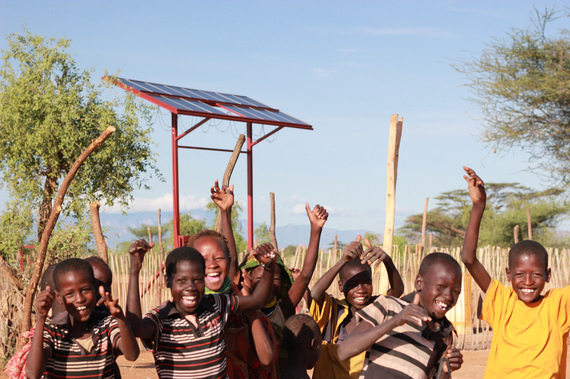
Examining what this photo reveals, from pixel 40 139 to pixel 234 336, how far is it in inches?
313

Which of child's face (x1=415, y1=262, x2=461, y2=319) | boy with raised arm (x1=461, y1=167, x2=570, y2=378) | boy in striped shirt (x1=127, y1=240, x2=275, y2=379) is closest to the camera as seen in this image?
boy in striped shirt (x1=127, y1=240, x2=275, y2=379)

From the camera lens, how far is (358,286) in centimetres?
380

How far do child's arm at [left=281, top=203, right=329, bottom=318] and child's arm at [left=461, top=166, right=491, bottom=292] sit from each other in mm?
870

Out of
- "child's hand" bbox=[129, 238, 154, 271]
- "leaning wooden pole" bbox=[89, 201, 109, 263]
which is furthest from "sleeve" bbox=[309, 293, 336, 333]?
"leaning wooden pole" bbox=[89, 201, 109, 263]

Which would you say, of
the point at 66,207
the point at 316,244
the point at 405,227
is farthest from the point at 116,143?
the point at 405,227

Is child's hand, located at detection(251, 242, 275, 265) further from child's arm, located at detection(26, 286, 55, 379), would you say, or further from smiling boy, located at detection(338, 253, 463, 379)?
child's arm, located at detection(26, 286, 55, 379)

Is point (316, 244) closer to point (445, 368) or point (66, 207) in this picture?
point (445, 368)

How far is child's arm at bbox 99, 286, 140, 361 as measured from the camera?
2.64 m

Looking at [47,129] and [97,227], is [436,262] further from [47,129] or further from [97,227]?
[47,129]

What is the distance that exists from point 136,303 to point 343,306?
59.8 inches

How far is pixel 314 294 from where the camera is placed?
13.0 ft

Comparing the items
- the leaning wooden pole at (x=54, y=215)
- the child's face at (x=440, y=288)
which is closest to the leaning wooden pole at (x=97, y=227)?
the leaning wooden pole at (x=54, y=215)

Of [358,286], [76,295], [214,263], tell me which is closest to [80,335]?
[76,295]

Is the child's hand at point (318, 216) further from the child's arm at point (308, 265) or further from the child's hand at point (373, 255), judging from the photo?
the child's hand at point (373, 255)
